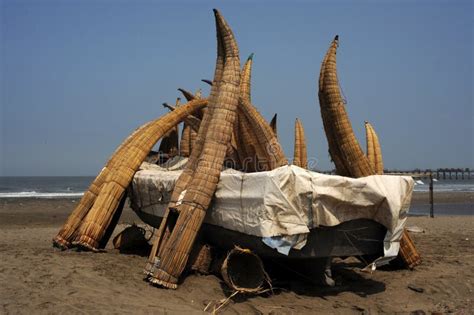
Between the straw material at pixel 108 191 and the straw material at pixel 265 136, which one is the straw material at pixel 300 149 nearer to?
the straw material at pixel 265 136

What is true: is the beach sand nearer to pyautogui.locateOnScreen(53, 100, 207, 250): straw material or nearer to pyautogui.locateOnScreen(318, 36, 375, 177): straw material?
pyautogui.locateOnScreen(53, 100, 207, 250): straw material

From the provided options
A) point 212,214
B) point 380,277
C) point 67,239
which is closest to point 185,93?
point 67,239

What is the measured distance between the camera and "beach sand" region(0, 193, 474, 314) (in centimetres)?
622

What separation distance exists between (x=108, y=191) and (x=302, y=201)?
4698mm

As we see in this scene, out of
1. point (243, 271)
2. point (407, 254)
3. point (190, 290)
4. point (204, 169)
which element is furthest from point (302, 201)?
point (407, 254)

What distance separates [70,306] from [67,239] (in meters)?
3.86

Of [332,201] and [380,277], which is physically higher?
[332,201]

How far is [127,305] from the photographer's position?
20.2 ft

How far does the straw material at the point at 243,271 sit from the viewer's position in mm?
6801

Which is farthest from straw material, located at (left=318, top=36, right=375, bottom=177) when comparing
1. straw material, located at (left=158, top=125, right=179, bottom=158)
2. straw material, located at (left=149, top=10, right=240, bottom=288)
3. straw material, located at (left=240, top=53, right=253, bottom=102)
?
straw material, located at (left=158, top=125, right=179, bottom=158)

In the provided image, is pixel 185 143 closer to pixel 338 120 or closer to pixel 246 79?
pixel 246 79

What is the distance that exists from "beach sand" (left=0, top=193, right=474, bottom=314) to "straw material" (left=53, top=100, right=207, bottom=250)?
38cm

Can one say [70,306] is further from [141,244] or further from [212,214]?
[141,244]

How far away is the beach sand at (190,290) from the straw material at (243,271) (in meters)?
0.19
